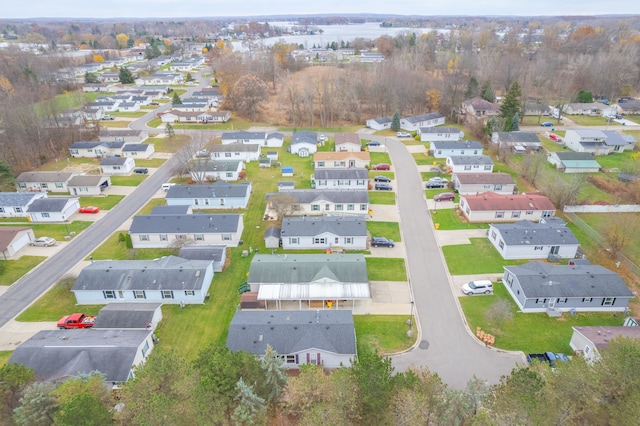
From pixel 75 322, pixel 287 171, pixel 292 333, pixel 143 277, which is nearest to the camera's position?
pixel 292 333

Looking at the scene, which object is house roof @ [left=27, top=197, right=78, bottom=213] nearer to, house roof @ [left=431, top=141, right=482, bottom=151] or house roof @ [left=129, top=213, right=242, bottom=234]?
house roof @ [left=129, top=213, right=242, bottom=234]

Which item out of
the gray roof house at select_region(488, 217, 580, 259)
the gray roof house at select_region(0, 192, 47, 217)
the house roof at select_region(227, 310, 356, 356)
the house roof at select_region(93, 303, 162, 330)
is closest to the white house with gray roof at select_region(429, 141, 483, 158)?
the gray roof house at select_region(488, 217, 580, 259)

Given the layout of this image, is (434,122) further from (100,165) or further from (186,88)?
(186,88)

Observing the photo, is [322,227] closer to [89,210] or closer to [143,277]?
[143,277]

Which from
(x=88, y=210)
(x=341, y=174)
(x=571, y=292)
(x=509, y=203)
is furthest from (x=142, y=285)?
(x=509, y=203)

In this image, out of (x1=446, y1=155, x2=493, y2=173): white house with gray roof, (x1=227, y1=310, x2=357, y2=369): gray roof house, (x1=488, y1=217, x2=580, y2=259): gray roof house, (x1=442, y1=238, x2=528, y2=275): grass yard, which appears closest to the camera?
(x1=227, y1=310, x2=357, y2=369): gray roof house

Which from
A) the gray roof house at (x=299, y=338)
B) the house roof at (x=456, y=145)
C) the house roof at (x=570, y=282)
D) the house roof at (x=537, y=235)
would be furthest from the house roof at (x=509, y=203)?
the gray roof house at (x=299, y=338)
